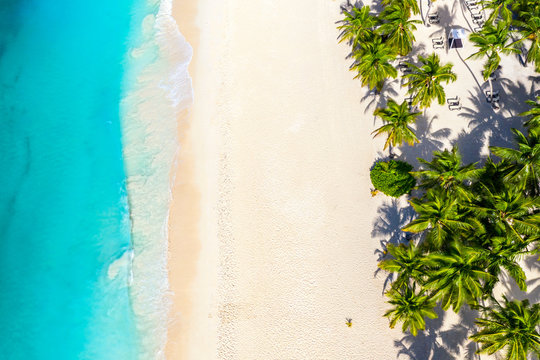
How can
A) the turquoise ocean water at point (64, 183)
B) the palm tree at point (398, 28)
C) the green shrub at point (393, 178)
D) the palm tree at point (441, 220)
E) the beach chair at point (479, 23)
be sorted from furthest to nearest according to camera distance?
the beach chair at point (479, 23) → the palm tree at point (398, 28) → the turquoise ocean water at point (64, 183) → the green shrub at point (393, 178) → the palm tree at point (441, 220)

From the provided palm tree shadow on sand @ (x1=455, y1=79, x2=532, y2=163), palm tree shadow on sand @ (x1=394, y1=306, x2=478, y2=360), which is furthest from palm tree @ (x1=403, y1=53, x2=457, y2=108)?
palm tree shadow on sand @ (x1=394, y1=306, x2=478, y2=360)

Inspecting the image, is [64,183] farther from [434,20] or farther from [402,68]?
[434,20]

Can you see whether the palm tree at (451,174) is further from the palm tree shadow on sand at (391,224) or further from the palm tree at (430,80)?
the palm tree at (430,80)

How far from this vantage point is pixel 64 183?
21.8 metres

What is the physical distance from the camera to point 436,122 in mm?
20438

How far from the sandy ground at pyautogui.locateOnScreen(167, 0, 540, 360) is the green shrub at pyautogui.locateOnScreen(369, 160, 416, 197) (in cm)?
84

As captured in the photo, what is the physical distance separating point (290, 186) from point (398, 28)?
11950 mm

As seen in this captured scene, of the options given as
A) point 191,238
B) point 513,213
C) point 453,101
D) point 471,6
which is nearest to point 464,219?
point 513,213

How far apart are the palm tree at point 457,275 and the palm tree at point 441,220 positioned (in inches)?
34.6

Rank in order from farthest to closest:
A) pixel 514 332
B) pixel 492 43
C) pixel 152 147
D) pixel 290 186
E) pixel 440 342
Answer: pixel 152 147 < pixel 290 186 < pixel 492 43 < pixel 440 342 < pixel 514 332

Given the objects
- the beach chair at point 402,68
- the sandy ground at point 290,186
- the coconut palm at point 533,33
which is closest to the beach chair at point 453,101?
the sandy ground at point 290,186

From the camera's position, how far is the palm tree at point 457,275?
1417 centimetres

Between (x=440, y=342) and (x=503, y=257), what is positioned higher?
(x=503, y=257)

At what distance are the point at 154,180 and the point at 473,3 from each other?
2578 cm
